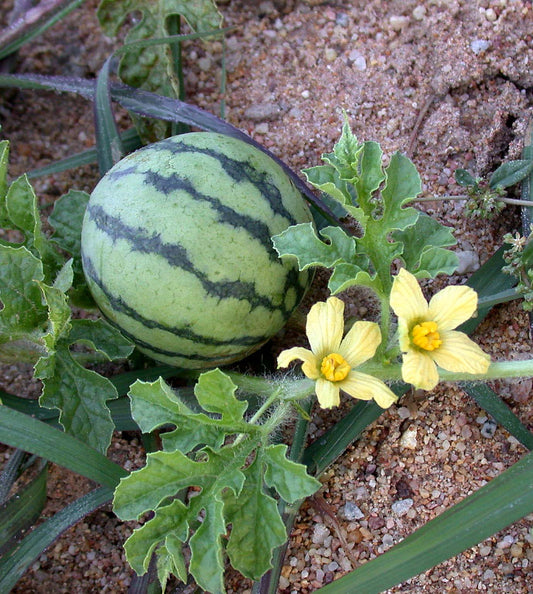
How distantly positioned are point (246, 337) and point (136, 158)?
60 cm

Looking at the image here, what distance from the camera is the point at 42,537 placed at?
2121 millimetres

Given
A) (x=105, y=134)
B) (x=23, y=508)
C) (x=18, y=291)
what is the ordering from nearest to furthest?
1. (x=18, y=291)
2. (x=23, y=508)
3. (x=105, y=134)

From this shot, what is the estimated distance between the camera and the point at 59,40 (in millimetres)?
3219

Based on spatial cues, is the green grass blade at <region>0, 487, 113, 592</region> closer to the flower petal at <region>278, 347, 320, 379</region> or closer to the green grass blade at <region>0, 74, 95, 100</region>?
the flower petal at <region>278, 347, 320, 379</region>

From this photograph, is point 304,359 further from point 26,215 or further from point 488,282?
point 26,215

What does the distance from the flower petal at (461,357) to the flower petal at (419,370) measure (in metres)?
0.04

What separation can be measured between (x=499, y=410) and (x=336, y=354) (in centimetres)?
66

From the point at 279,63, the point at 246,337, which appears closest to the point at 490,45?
the point at 279,63

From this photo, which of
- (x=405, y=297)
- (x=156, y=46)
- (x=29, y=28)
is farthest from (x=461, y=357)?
(x=29, y=28)

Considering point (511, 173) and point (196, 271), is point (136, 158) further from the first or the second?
point (511, 173)

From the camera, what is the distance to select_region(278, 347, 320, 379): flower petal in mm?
1658

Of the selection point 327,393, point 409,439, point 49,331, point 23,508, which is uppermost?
point 327,393

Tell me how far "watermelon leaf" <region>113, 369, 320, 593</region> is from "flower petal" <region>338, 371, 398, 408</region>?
0.21m

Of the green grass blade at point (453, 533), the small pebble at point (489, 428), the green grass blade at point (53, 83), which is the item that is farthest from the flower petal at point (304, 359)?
the green grass blade at point (53, 83)
